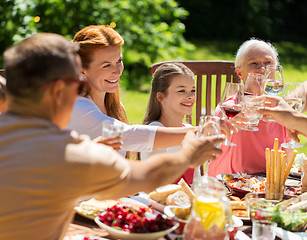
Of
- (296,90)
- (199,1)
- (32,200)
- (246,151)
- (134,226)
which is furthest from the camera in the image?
(199,1)

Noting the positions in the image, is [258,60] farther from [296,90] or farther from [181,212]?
[181,212]

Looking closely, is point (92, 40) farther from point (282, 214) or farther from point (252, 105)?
point (282, 214)

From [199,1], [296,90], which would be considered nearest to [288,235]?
[296,90]

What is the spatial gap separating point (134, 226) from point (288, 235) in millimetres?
757

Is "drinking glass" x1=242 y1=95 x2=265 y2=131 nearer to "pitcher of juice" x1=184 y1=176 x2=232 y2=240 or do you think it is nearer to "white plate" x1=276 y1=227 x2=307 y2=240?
"white plate" x1=276 y1=227 x2=307 y2=240

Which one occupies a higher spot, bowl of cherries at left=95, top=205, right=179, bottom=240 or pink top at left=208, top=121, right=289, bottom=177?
bowl of cherries at left=95, top=205, right=179, bottom=240

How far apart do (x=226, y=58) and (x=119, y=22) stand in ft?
13.5

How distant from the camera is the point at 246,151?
403 centimetres

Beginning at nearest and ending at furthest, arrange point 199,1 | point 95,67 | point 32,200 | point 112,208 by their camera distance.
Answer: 1. point 32,200
2. point 112,208
3. point 95,67
4. point 199,1

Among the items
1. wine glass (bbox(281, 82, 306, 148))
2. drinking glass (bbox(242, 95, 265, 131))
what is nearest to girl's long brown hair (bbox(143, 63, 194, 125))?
wine glass (bbox(281, 82, 306, 148))

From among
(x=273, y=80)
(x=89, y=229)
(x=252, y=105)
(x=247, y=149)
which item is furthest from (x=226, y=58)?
(x=89, y=229)

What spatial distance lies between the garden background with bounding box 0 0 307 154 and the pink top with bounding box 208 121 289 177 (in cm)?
282

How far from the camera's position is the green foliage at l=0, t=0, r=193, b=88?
6590mm

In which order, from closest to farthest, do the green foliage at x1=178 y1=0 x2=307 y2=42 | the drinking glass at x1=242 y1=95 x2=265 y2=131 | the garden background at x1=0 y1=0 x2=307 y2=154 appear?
the drinking glass at x1=242 y1=95 x2=265 y2=131 → the garden background at x1=0 y1=0 x2=307 y2=154 → the green foliage at x1=178 y1=0 x2=307 y2=42
